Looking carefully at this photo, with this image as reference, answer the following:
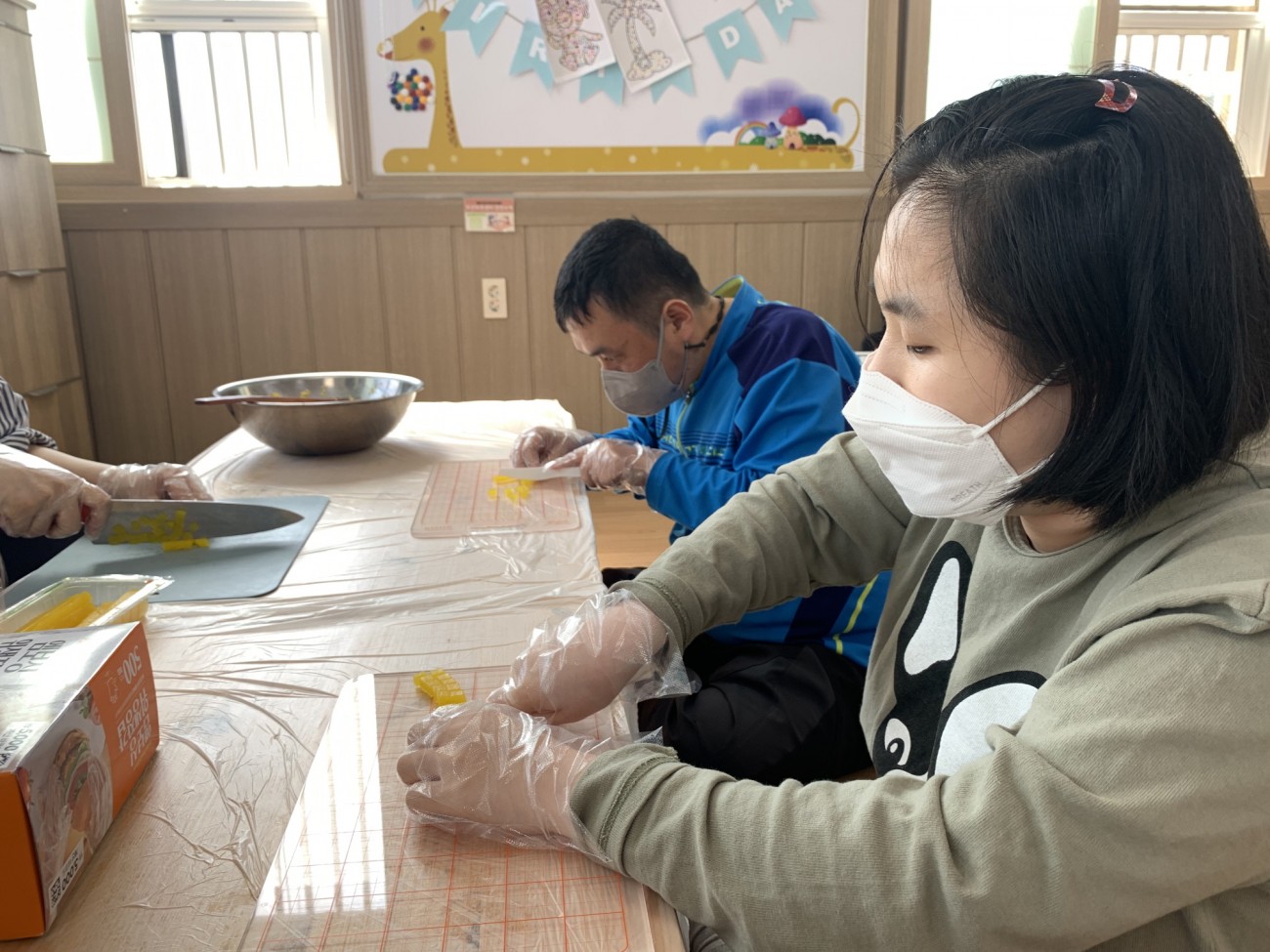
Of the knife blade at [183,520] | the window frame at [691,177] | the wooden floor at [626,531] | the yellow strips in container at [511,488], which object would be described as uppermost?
the window frame at [691,177]

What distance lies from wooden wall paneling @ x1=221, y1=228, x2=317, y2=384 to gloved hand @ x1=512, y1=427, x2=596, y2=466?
1.36 m

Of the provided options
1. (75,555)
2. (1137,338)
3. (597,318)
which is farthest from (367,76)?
(1137,338)

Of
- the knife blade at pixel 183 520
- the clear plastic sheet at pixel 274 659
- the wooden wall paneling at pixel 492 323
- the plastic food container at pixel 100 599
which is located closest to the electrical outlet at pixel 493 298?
the wooden wall paneling at pixel 492 323

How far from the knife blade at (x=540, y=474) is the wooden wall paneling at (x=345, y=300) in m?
1.41

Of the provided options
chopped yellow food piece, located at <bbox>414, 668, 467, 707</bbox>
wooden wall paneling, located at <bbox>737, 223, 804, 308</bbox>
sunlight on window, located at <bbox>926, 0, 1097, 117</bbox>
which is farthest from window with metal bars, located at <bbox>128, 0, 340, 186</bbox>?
chopped yellow food piece, located at <bbox>414, 668, 467, 707</bbox>

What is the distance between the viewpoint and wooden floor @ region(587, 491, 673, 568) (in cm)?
221

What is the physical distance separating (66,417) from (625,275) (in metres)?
1.78

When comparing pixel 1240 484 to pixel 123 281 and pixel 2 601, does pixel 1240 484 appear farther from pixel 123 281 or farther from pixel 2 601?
pixel 123 281

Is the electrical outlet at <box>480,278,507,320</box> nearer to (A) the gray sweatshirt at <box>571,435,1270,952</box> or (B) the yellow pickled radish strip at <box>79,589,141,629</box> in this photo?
(B) the yellow pickled radish strip at <box>79,589,141,629</box>

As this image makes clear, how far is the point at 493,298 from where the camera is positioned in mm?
2633

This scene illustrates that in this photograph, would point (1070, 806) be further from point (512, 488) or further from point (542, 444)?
point (542, 444)

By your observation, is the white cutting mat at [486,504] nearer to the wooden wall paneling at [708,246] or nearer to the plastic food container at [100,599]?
the plastic food container at [100,599]

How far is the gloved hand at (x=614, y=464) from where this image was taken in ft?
4.44

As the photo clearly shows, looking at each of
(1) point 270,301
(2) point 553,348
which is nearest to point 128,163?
(1) point 270,301
